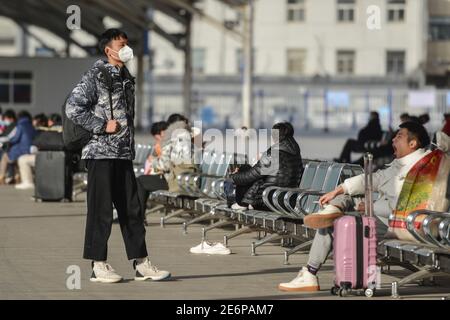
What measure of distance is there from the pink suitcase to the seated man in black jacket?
12.5ft

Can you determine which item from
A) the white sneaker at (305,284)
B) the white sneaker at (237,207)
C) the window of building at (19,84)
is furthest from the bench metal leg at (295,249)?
the window of building at (19,84)

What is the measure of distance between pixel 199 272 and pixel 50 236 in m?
4.18

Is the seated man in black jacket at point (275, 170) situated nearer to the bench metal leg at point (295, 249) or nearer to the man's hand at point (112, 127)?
the bench metal leg at point (295, 249)

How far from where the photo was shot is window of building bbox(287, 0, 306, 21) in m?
86.8

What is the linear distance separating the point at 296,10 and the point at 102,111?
75933 millimetres

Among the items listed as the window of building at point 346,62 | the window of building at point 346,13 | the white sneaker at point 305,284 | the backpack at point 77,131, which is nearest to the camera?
the white sneaker at point 305,284

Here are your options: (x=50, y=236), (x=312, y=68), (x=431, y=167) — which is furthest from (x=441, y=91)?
(x=431, y=167)

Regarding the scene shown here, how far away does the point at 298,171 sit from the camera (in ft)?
49.6

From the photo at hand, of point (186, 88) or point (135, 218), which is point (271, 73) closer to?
point (186, 88)

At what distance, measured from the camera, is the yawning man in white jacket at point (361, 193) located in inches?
447

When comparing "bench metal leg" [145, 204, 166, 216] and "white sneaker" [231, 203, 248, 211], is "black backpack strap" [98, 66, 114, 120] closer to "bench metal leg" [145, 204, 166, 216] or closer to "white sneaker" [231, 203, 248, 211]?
"white sneaker" [231, 203, 248, 211]

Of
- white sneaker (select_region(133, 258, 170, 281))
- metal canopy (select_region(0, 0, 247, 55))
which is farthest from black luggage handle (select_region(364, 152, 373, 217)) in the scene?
metal canopy (select_region(0, 0, 247, 55))

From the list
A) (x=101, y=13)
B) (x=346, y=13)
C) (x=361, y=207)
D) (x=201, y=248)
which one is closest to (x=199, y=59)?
(x=346, y=13)

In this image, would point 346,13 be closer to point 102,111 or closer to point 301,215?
point 301,215
